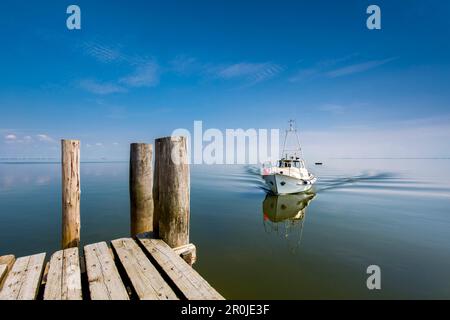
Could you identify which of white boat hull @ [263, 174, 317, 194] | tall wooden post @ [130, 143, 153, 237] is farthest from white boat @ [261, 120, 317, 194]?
tall wooden post @ [130, 143, 153, 237]

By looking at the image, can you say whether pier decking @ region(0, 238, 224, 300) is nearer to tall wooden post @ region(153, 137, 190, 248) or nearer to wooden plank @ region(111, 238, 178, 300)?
wooden plank @ region(111, 238, 178, 300)

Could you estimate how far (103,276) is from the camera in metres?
3.18

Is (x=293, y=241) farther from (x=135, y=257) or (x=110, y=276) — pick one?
(x=110, y=276)

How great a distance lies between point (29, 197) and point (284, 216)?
23721 millimetres

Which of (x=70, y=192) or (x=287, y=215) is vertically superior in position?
(x=70, y=192)

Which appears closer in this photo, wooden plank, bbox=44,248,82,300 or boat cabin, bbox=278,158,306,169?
wooden plank, bbox=44,248,82,300

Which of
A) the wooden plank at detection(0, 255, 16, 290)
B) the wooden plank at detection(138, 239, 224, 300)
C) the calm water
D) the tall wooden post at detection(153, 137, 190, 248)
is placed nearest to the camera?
the wooden plank at detection(138, 239, 224, 300)

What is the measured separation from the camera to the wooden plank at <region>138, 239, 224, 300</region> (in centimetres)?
270

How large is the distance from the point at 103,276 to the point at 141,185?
266 cm

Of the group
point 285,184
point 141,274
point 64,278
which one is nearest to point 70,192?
point 64,278

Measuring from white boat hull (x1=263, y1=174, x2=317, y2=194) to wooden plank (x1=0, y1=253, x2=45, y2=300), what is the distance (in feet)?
68.6
